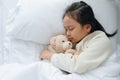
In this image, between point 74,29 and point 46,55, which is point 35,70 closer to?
point 46,55

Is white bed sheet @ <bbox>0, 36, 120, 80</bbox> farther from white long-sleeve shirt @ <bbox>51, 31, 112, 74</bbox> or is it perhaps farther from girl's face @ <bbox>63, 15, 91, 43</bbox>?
girl's face @ <bbox>63, 15, 91, 43</bbox>

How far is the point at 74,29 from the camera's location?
1570mm

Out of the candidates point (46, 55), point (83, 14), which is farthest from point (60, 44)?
point (83, 14)

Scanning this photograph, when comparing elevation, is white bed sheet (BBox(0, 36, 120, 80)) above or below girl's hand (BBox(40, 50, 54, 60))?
below

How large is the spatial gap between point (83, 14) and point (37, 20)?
0.25m

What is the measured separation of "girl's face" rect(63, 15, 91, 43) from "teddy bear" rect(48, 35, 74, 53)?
0.03m

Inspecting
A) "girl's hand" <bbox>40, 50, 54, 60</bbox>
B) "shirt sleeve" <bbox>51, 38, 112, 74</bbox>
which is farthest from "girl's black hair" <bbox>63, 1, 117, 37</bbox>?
Answer: "girl's hand" <bbox>40, 50, 54, 60</bbox>

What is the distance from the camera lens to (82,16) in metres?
1.57

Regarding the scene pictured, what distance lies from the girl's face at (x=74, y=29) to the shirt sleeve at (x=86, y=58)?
0.29ft

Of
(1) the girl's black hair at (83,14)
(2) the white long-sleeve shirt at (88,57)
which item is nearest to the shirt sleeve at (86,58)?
(2) the white long-sleeve shirt at (88,57)

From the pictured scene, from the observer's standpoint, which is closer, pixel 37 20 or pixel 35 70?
pixel 35 70

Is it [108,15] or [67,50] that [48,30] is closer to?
[67,50]

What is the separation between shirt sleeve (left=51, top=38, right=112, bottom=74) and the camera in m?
1.44

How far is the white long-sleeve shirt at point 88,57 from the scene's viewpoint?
144cm
